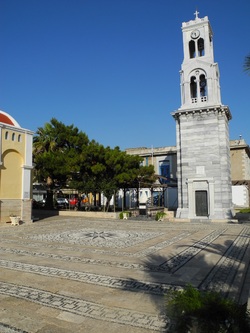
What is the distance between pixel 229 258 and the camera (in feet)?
27.3

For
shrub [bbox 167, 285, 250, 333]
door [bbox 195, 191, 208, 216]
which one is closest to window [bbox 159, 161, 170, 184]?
door [bbox 195, 191, 208, 216]

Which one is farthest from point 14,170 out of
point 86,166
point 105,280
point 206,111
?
point 206,111

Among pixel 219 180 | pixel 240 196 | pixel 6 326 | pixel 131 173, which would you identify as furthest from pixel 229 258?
pixel 240 196

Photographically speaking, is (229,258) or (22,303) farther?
(229,258)

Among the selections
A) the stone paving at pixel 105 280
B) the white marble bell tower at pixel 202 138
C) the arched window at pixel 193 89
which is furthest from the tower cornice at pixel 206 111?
the stone paving at pixel 105 280

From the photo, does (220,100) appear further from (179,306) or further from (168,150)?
(179,306)

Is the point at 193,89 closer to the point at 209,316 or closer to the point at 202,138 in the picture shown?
the point at 202,138

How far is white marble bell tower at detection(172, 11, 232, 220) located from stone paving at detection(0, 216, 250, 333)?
11.4 metres

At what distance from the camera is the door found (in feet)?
74.4

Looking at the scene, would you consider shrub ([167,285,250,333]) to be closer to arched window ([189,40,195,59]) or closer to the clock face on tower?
the clock face on tower

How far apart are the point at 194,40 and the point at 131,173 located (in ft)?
44.3

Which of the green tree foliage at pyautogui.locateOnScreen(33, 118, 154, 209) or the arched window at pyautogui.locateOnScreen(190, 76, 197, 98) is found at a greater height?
the arched window at pyautogui.locateOnScreen(190, 76, 197, 98)

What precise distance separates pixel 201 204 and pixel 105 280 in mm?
17861

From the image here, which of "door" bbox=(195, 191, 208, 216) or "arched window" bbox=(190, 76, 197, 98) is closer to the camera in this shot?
"door" bbox=(195, 191, 208, 216)
